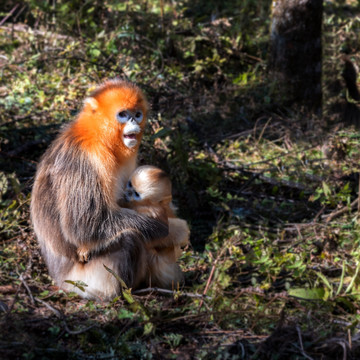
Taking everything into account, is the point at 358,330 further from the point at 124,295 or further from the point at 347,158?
the point at 347,158

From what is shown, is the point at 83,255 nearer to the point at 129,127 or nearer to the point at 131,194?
the point at 131,194

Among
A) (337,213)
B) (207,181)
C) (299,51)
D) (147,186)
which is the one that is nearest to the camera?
(147,186)

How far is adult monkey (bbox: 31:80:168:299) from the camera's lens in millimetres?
3508

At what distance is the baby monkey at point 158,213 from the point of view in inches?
147

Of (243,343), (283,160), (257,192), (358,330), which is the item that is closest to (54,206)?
(243,343)

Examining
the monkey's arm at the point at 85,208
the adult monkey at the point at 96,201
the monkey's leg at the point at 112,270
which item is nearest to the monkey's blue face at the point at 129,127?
the adult monkey at the point at 96,201

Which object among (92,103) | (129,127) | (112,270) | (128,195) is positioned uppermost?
(92,103)

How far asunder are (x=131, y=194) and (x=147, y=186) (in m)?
0.16

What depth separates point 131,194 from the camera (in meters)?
3.80

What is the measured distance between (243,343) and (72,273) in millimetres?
1299

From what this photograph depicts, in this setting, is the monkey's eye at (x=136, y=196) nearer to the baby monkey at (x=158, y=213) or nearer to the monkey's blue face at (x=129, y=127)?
the baby monkey at (x=158, y=213)

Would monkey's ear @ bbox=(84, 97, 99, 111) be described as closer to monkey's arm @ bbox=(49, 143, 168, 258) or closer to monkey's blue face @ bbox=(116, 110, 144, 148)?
monkey's blue face @ bbox=(116, 110, 144, 148)

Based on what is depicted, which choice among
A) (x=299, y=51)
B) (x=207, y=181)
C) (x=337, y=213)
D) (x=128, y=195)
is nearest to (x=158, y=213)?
(x=128, y=195)

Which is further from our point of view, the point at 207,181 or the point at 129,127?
the point at 207,181
